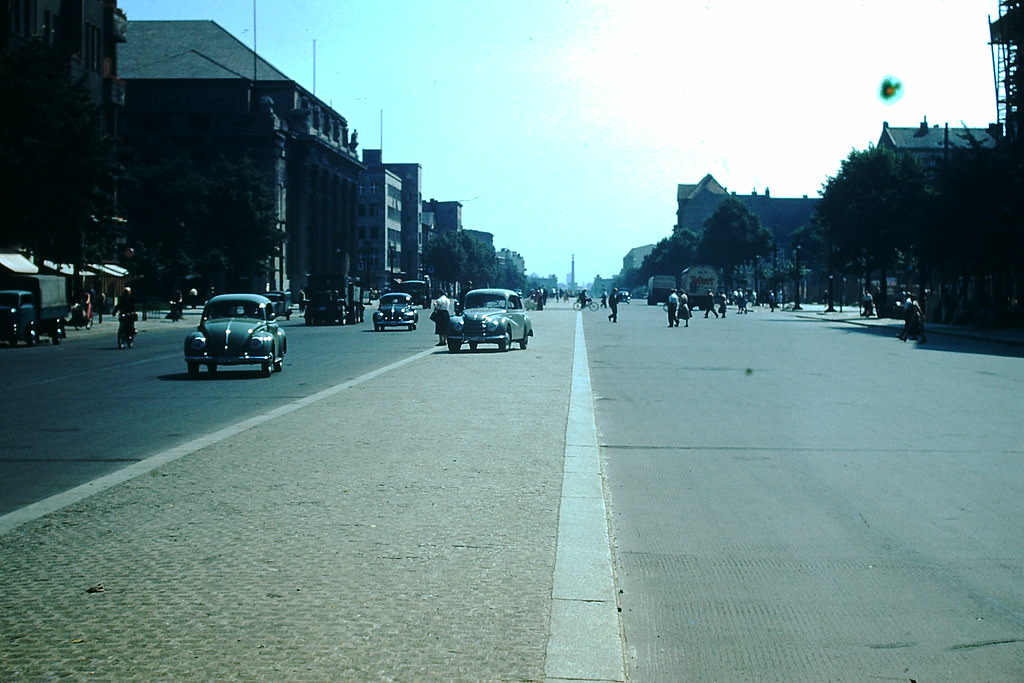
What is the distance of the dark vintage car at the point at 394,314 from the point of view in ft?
167

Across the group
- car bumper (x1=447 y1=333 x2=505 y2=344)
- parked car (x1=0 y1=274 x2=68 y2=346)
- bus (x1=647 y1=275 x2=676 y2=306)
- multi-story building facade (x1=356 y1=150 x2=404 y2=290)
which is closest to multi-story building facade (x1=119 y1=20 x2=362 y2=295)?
multi-story building facade (x1=356 y1=150 x2=404 y2=290)

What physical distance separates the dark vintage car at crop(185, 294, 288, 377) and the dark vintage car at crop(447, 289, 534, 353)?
30.1 ft

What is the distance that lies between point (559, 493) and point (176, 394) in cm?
1177

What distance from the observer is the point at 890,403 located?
1736 cm

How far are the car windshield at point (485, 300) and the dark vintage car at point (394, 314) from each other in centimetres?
1605

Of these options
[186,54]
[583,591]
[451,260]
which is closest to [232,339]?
[583,591]

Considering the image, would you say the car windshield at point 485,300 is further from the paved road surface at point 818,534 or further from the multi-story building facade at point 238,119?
the multi-story building facade at point 238,119

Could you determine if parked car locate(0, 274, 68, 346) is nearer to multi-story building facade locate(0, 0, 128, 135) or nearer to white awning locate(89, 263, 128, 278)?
multi-story building facade locate(0, 0, 128, 135)

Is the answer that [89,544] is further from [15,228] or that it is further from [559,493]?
[15,228]

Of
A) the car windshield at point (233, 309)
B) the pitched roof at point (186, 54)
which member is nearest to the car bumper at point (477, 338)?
the car windshield at point (233, 309)

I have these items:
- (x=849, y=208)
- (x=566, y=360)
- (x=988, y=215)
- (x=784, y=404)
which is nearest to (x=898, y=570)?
(x=784, y=404)

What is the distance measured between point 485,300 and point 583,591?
94.6 feet

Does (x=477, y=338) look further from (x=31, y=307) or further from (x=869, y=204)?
(x=869, y=204)

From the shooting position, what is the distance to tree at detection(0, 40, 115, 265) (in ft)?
135
